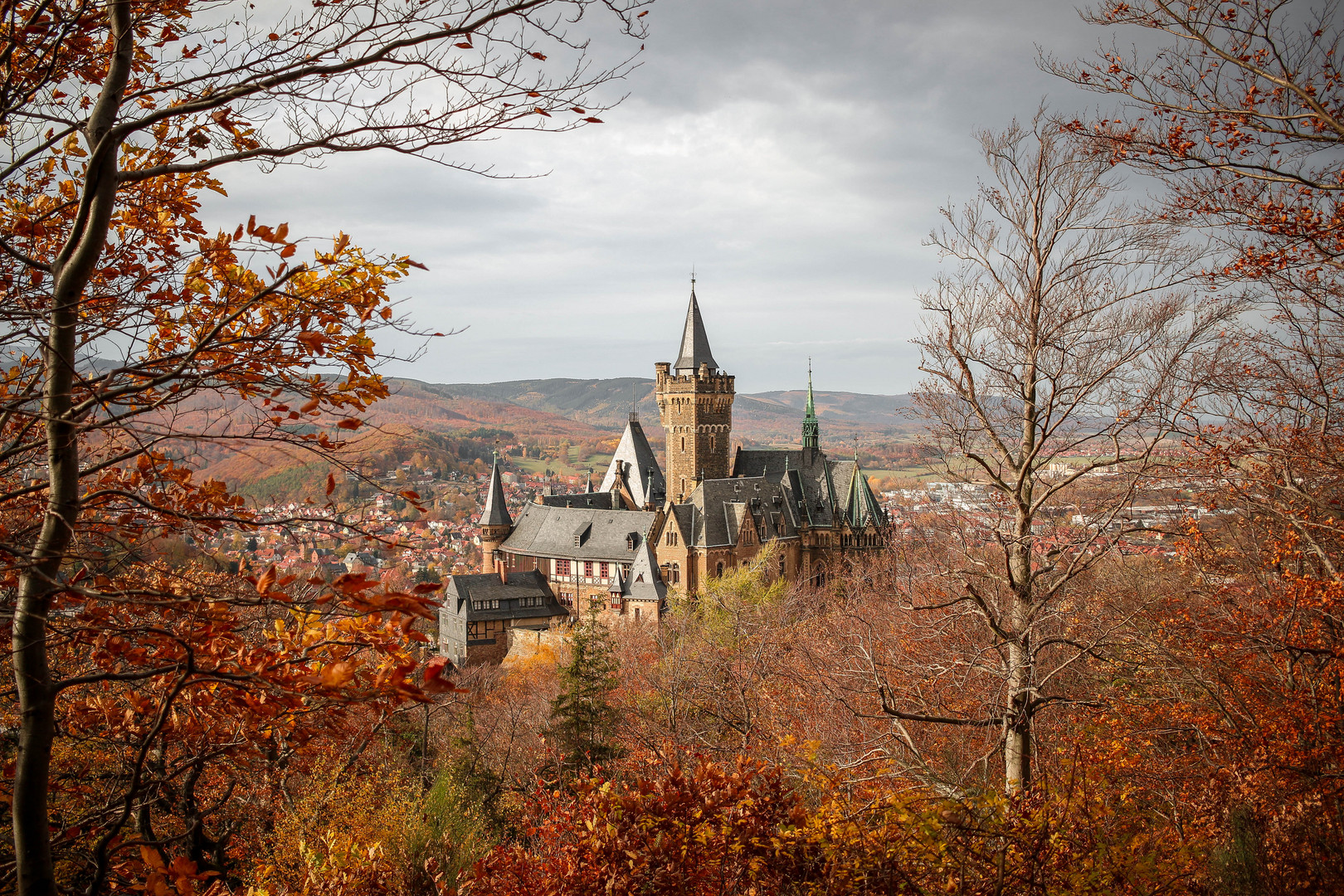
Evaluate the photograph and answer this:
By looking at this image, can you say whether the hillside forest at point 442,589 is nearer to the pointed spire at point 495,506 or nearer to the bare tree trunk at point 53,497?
the bare tree trunk at point 53,497

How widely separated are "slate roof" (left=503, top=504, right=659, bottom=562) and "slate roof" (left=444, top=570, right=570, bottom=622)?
13.2 feet

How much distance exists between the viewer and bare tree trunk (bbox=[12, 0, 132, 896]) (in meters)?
3.63

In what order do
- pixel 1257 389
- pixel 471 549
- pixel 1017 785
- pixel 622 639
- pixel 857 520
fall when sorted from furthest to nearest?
pixel 471 549, pixel 857 520, pixel 622 639, pixel 1257 389, pixel 1017 785

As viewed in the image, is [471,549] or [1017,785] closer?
[1017,785]

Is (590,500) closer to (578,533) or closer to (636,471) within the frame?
(636,471)

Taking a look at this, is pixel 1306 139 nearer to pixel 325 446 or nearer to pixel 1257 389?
pixel 1257 389

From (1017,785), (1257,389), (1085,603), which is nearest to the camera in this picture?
(1017,785)

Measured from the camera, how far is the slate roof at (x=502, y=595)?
47406 millimetres

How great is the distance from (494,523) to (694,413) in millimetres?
17811

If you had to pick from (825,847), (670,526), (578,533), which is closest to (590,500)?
(578,533)

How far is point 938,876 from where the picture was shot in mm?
6973

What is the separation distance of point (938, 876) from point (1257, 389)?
8.87 meters

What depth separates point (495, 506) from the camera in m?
61.2

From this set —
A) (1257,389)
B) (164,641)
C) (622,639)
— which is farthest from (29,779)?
(622,639)
